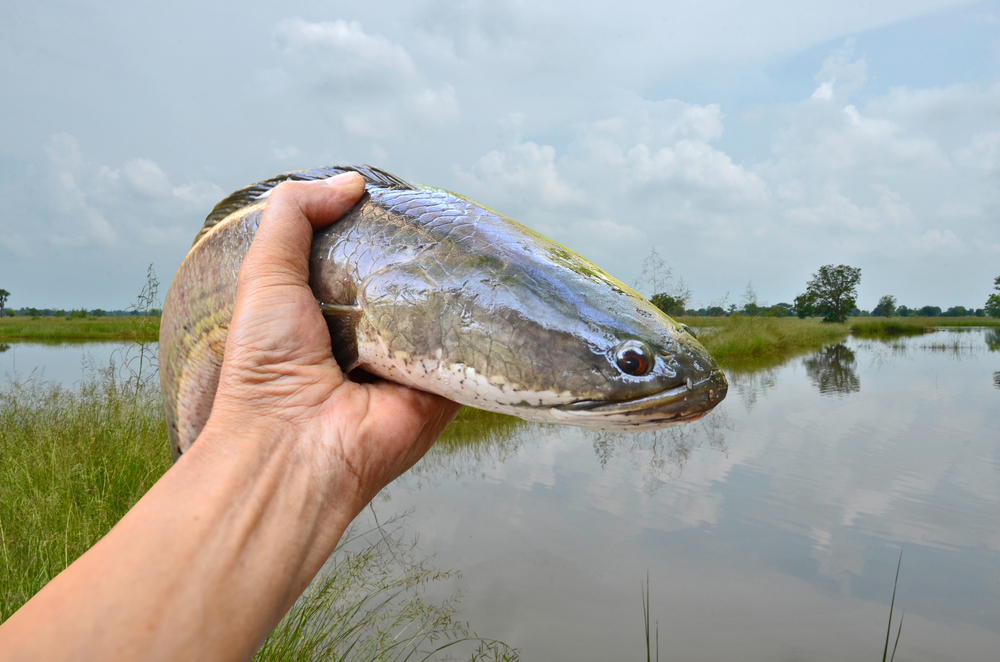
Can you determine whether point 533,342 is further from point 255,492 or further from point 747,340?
point 747,340

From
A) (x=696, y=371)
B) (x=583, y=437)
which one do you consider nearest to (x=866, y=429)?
(x=583, y=437)

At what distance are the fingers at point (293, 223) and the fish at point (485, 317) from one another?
5 cm

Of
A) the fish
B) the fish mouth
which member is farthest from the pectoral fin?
the fish mouth

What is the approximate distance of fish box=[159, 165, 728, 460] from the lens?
151 cm

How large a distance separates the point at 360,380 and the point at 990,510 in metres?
13.6

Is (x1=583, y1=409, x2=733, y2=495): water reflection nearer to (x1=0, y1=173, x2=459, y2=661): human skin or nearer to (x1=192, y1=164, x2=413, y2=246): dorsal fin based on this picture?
(x1=192, y1=164, x2=413, y2=246): dorsal fin

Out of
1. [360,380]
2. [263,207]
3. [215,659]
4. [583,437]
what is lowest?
[583,437]

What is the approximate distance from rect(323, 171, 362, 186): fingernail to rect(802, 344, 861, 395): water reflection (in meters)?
22.5

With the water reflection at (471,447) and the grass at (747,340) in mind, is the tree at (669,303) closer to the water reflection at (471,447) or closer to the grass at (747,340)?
the grass at (747,340)

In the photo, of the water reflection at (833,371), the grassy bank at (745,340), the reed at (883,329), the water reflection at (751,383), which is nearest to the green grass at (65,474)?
the water reflection at (751,383)

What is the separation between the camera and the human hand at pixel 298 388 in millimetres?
1581

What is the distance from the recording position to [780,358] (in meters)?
27.2

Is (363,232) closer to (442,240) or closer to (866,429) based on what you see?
(442,240)

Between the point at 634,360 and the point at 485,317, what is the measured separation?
1.54 ft
